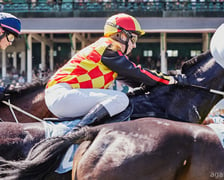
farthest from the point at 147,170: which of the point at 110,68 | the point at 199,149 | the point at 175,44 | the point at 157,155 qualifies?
the point at 175,44

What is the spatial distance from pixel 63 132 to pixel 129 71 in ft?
2.53

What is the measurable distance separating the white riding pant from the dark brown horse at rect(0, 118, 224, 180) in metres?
0.38

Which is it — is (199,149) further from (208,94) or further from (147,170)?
(208,94)

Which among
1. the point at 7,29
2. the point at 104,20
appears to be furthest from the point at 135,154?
the point at 104,20

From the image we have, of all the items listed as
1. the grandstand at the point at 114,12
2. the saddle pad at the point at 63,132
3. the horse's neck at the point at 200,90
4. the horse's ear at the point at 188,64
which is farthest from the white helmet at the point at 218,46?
the grandstand at the point at 114,12

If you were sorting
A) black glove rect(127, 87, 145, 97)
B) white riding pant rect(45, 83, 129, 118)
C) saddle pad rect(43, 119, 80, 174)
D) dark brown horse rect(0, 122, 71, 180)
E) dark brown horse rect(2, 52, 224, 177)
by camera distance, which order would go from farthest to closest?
black glove rect(127, 87, 145, 97) < dark brown horse rect(2, 52, 224, 177) < white riding pant rect(45, 83, 129, 118) < dark brown horse rect(0, 122, 71, 180) < saddle pad rect(43, 119, 80, 174)

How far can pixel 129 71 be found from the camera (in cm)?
355

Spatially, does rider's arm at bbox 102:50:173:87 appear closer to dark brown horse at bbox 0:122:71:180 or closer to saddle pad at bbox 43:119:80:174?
saddle pad at bbox 43:119:80:174

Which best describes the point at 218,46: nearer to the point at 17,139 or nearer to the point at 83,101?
the point at 83,101

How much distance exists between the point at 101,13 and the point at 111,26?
17.2 metres

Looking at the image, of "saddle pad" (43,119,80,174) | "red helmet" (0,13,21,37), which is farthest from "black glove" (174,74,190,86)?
"red helmet" (0,13,21,37)

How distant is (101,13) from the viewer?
2058 cm

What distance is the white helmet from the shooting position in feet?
11.3

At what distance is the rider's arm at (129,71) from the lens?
138 inches
